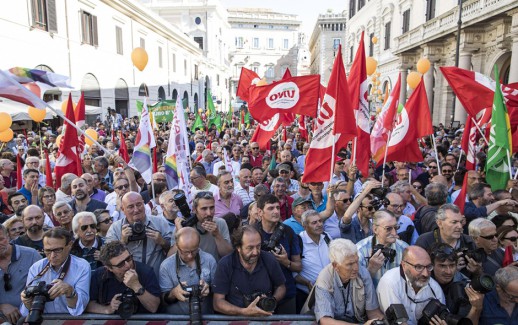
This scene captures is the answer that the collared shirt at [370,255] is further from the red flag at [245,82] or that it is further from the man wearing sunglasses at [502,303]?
the red flag at [245,82]

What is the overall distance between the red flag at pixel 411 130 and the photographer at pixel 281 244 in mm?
3211

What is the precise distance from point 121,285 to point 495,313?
2.85 m

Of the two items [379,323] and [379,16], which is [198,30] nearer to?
[379,16]

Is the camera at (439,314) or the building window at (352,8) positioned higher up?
the building window at (352,8)

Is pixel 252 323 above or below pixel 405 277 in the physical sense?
below

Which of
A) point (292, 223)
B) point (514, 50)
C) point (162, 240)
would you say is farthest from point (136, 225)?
point (514, 50)

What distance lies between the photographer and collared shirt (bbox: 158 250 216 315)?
3.07 meters

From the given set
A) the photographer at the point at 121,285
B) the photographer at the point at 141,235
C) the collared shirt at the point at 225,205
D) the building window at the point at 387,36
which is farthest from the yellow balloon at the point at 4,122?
the building window at the point at 387,36

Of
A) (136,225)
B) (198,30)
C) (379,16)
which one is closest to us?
(136,225)

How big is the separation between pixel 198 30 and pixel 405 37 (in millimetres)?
31044

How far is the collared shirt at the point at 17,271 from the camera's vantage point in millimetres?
3182

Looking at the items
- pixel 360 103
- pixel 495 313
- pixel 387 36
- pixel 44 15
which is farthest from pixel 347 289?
pixel 387 36

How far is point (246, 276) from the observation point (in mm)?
3088

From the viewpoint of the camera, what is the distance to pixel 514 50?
44.0ft
